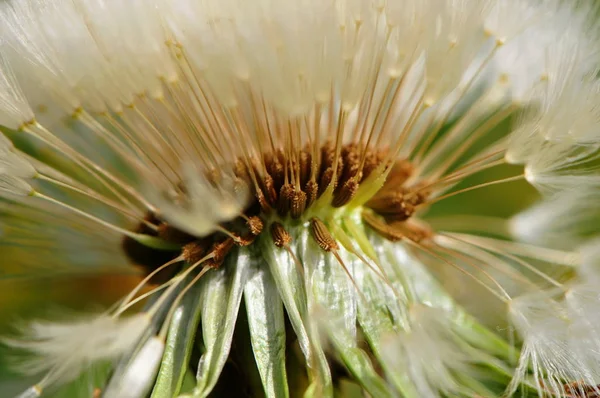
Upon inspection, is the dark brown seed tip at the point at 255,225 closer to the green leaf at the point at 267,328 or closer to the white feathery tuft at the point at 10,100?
the green leaf at the point at 267,328

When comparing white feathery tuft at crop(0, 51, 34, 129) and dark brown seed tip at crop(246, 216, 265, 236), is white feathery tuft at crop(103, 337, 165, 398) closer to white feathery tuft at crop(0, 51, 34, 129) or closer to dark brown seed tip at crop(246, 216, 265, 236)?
dark brown seed tip at crop(246, 216, 265, 236)

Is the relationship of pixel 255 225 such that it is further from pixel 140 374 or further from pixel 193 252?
pixel 140 374

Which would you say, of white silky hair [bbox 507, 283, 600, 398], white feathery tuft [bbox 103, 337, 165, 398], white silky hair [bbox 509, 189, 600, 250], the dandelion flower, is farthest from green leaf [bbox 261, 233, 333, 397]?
white silky hair [bbox 509, 189, 600, 250]

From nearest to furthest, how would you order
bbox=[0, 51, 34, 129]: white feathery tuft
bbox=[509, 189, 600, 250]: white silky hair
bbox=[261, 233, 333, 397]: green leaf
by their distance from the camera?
bbox=[261, 233, 333, 397]: green leaf, bbox=[0, 51, 34, 129]: white feathery tuft, bbox=[509, 189, 600, 250]: white silky hair

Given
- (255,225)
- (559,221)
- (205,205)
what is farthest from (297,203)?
(559,221)

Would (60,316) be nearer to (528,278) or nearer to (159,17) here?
(159,17)

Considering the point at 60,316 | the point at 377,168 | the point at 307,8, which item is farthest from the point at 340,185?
the point at 60,316
